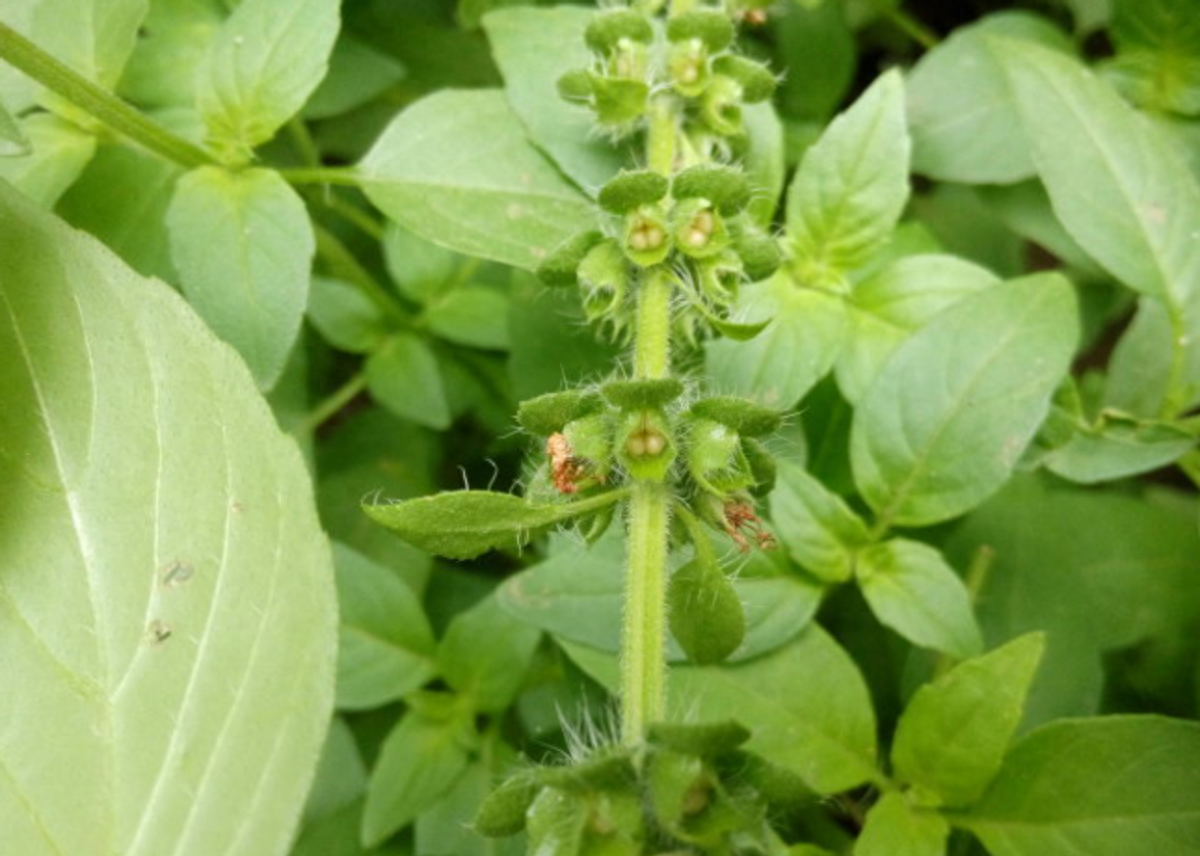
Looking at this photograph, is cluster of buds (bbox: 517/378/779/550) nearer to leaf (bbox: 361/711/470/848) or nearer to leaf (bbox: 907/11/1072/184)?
leaf (bbox: 361/711/470/848)

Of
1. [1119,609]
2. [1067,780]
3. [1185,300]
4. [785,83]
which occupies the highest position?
[785,83]

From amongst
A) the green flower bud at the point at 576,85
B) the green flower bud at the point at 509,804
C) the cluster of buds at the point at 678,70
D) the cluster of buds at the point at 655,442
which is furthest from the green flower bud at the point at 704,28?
the green flower bud at the point at 509,804

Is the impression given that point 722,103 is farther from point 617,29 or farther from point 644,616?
point 644,616

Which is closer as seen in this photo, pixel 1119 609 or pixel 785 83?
pixel 1119 609

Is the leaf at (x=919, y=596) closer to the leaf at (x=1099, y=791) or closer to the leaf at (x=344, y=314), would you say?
the leaf at (x=1099, y=791)

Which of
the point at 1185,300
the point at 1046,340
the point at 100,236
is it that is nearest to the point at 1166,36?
the point at 1185,300

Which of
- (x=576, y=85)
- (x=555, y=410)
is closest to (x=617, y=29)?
(x=576, y=85)

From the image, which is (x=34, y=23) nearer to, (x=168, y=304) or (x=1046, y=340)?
(x=168, y=304)
